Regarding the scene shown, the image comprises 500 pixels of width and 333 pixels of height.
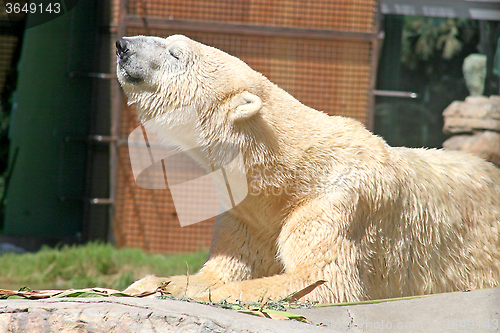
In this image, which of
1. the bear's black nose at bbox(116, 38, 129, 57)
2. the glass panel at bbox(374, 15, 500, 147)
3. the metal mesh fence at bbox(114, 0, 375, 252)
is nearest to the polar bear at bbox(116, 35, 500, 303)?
the bear's black nose at bbox(116, 38, 129, 57)

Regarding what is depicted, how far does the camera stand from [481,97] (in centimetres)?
497

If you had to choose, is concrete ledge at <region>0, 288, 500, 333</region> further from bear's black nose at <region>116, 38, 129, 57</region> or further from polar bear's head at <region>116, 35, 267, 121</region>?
bear's black nose at <region>116, 38, 129, 57</region>

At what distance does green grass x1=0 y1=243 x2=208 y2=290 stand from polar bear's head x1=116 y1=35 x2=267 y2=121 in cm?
248

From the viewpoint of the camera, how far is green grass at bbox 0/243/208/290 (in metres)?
4.21

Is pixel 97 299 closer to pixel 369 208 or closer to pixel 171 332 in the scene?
pixel 171 332

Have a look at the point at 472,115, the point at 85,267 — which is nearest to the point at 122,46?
the point at 85,267

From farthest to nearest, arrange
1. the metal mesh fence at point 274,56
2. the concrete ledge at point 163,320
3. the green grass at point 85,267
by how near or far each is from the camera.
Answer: the metal mesh fence at point 274,56 < the green grass at point 85,267 < the concrete ledge at point 163,320

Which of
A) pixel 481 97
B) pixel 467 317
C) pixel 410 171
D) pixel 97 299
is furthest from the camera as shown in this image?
pixel 481 97

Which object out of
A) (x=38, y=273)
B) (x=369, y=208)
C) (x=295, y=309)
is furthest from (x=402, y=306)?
(x=38, y=273)

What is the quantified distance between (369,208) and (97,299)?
3.81 feet

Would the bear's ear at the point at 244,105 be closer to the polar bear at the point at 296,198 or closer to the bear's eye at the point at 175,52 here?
the polar bear at the point at 296,198

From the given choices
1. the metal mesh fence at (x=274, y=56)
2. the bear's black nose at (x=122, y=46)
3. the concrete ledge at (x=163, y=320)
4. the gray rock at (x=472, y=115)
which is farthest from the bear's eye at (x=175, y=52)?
the gray rock at (x=472, y=115)

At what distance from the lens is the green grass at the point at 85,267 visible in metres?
4.21

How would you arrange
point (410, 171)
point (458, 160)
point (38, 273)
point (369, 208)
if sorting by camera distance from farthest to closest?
point (38, 273)
point (458, 160)
point (410, 171)
point (369, 208)
